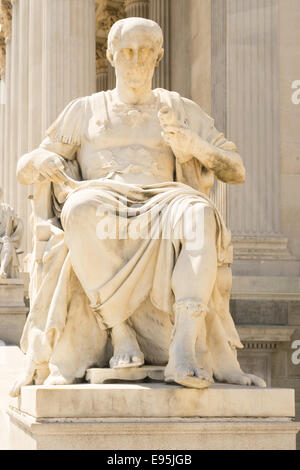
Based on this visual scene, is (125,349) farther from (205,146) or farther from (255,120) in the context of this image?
(255,120)

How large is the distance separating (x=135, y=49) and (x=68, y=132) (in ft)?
3.33

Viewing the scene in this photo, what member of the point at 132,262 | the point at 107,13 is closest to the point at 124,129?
the point at 132,262

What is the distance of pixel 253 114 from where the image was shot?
18.2 m

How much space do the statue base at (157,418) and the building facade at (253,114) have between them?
8674 millimetres

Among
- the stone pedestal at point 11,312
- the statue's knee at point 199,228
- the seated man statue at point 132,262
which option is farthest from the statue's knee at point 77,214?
the stone pedestal at point 11,312

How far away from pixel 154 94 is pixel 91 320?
2461 mm

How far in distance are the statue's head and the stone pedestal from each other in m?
10.3

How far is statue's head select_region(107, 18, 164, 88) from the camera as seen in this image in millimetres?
9359

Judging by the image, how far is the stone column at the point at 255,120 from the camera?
17.8 metres

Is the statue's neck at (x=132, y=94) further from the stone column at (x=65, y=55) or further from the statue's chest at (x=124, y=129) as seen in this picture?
the stone column at (x=65, y=55)

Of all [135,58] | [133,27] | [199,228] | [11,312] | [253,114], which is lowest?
[11,312]

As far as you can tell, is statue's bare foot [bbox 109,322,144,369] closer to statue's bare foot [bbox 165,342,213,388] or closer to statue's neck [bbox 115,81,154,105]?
statue's bare foot [bbox 165,342,213,388]

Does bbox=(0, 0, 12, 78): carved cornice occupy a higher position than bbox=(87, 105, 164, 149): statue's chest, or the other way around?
bbox=(0, 0, 12, 78): carved cornice

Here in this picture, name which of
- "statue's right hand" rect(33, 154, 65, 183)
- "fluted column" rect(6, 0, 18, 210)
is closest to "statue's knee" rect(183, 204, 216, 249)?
"statue's right hand" rect(33, 154, 65, 183)
